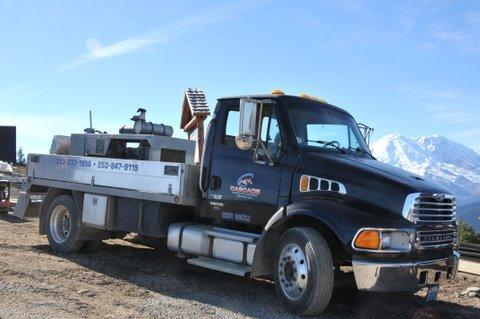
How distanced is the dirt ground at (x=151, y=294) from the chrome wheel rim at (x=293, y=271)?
0.29 metres

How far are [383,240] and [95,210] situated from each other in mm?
5003

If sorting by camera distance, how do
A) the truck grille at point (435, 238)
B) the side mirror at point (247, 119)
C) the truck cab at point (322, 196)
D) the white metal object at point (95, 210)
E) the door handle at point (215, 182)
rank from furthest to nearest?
the white metal object at point (95, 210) < the door handle at point (215, 182) < the side mirror at point (247, 119) < the truck grille at point (435, 238) < the truck cab at point (322, 196)

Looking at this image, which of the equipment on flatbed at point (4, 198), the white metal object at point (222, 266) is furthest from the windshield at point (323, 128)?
the equipment on flatbed at point (4, 198)

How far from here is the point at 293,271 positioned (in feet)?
20.6

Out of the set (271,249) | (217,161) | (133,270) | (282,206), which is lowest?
(133,270)

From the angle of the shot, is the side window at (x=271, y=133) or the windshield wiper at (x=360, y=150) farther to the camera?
the windshield wiper at (x=360, y=150)

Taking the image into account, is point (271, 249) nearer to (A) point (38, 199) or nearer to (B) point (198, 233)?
(B) point (198, 233)

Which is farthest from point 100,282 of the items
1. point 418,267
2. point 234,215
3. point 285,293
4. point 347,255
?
point 418,267

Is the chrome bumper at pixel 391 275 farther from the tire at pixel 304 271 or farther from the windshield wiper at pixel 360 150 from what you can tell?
the windshield wiper at pixel 360 150

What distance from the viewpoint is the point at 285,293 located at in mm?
6297

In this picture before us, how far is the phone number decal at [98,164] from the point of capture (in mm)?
8500

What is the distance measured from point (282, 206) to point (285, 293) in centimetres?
102

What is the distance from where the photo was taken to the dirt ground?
6035 mm

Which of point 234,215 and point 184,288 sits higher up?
point 234,215
